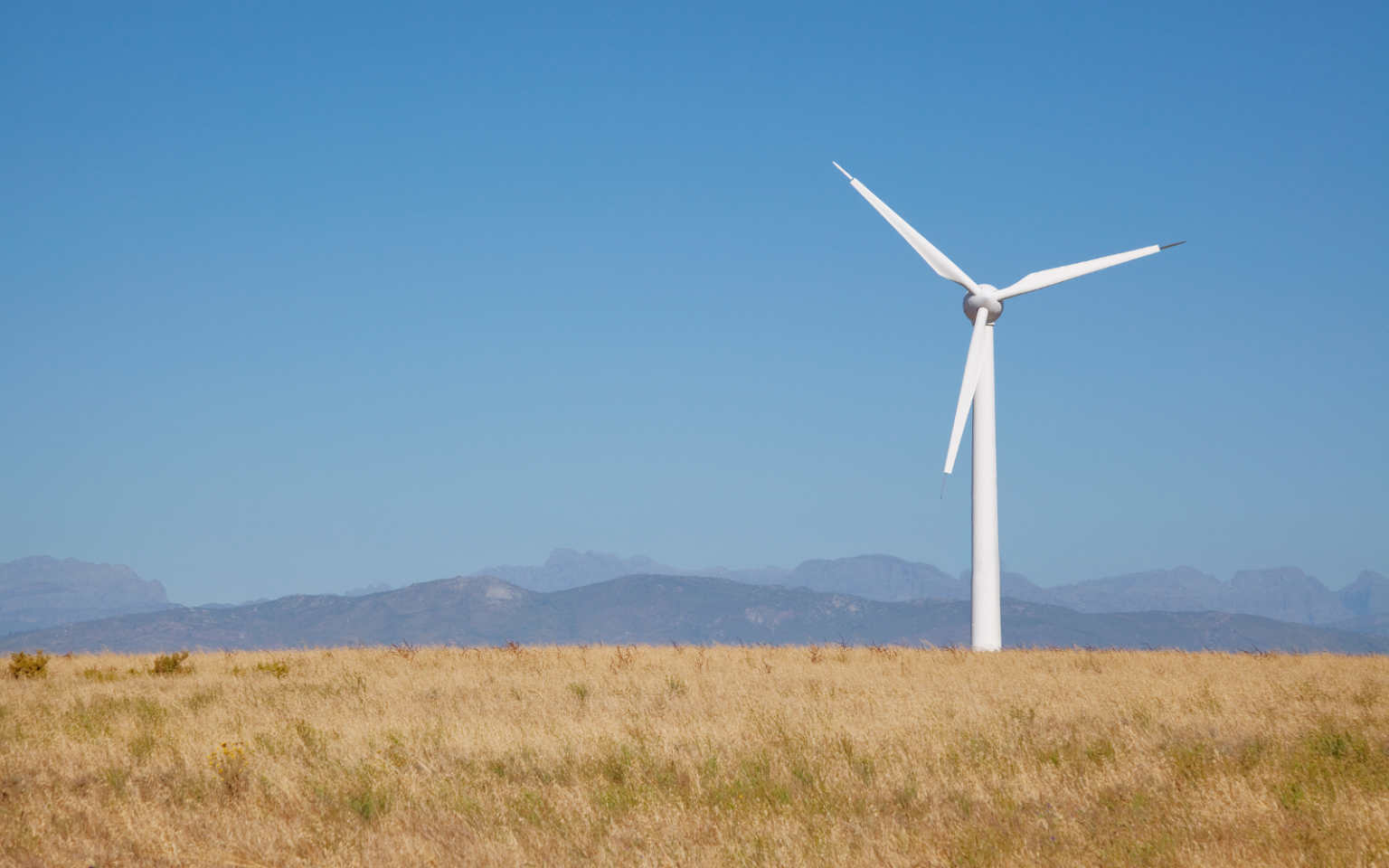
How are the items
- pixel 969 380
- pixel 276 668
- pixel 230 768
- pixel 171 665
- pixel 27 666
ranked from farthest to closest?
pixel 969 380
pixel 171 665
pixel 27 666
pixel 276 668
pixel 230 768

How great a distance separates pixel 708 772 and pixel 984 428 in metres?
26.6

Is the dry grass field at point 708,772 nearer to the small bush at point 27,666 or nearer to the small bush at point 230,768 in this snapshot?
the small bush at point 230,768

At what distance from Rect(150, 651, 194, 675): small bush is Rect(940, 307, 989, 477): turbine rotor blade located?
80.9ft

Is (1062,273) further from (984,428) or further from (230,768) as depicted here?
(230,768)

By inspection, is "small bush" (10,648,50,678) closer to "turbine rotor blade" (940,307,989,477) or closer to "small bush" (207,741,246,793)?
"small bush" (207,741,246,793)

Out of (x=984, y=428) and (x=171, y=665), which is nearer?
(x=171, y=665)

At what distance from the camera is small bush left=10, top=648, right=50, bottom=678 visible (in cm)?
2809

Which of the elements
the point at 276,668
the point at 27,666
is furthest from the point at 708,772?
the point at 27,666

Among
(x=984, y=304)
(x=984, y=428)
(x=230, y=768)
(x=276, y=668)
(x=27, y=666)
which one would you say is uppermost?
(x=984, y=304)

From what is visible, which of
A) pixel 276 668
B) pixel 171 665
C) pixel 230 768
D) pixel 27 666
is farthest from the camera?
pixel 171 665

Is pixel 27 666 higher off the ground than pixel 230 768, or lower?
lower

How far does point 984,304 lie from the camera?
128ft

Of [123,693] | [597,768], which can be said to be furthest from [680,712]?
[123,693]

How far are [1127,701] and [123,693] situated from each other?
22.0 meters
